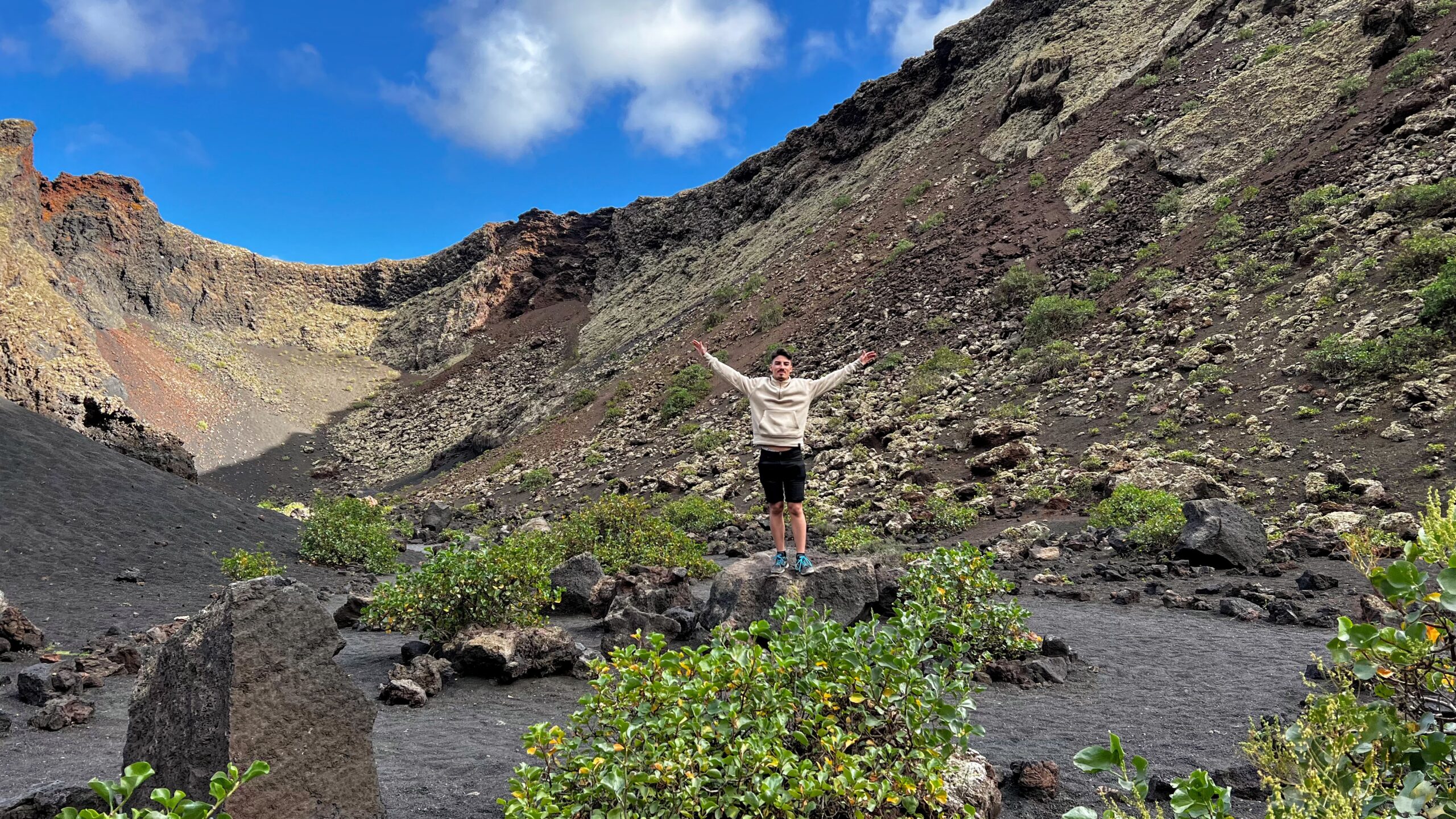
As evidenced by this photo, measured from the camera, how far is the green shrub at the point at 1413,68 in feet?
54.2

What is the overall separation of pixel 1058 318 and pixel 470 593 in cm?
1610

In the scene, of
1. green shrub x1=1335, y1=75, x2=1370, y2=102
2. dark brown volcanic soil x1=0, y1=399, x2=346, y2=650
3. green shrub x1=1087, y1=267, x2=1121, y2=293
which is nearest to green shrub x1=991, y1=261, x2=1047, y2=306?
green shrub x1=1087, y1=267, x2=1121, y2=293

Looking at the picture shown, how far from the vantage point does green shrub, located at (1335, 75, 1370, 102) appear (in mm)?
17922

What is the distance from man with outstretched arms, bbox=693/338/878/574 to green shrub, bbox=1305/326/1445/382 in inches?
395

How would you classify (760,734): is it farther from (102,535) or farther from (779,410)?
(102,535)

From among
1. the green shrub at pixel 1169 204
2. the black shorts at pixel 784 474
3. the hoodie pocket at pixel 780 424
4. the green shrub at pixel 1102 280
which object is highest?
the green shrub at pixel 1169 204

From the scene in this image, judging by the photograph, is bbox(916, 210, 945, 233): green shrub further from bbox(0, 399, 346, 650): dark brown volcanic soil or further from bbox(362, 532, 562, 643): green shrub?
bbox(362, 532, 562, 643): green shrub

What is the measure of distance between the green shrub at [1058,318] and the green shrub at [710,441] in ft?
28.6

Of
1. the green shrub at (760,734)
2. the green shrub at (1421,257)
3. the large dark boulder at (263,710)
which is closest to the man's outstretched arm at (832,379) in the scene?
the green shrub at (760,734)

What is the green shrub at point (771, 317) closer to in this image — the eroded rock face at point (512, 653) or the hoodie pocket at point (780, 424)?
the hoodie pocket at point (780, 424)

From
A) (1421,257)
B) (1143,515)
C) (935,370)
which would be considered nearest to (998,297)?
(935,370)

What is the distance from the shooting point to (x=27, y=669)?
5316mm

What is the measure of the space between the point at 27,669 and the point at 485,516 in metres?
17.9

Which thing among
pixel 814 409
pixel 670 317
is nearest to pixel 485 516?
pixel 814 409
